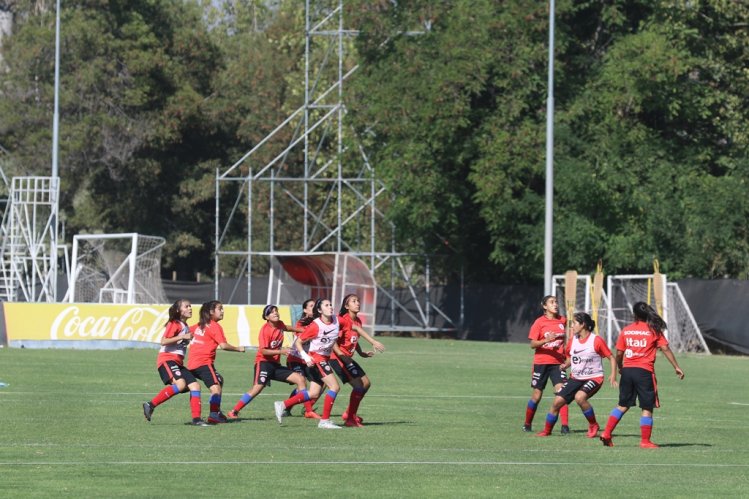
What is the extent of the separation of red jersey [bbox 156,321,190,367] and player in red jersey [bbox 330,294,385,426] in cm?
187

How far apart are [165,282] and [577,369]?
1942 inches

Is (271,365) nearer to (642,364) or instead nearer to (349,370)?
(349,370)

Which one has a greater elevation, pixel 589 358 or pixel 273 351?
pixel 589 358

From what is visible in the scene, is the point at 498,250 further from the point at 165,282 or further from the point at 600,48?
the point at 165,282

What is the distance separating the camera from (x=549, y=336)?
18125 millimetres

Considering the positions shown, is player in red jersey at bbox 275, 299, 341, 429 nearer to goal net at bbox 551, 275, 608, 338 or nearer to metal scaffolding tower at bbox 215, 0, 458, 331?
goal net at bbox 551, 275, 608, 338

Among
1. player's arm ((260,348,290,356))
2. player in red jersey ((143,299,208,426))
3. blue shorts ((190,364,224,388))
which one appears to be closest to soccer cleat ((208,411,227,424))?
player in red jersey ((143,299,208,426))

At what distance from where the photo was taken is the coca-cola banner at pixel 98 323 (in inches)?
1499

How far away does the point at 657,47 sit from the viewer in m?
45.1

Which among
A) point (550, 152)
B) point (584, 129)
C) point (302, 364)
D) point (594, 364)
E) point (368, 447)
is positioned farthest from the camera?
point (584, 129)

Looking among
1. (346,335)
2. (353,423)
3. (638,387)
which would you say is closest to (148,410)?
(353,423)

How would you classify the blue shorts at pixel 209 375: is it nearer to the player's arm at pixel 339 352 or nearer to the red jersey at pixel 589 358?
the player's arm at pixel 339 352

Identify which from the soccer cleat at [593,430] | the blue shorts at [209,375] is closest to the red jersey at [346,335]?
the blue shorts at [209,375]

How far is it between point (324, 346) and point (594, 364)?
3.32m
